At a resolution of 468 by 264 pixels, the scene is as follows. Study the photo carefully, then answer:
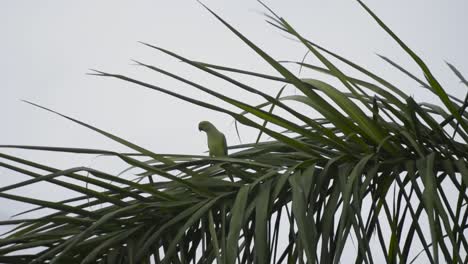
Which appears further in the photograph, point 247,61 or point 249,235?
point 247,61

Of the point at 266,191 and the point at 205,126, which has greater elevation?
the point at 205,126

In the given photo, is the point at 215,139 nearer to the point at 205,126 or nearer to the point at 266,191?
the point at 205,126

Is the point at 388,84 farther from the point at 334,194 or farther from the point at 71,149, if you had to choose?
the point at 71,149

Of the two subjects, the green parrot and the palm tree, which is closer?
the palm tree

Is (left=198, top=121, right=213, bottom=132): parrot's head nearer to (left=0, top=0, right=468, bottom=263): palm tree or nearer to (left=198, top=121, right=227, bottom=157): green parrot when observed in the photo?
(left=198, top=121, right=227, bottom=157): green parrot

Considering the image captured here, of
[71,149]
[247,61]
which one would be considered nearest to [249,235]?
[71,149]

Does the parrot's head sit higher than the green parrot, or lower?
higher

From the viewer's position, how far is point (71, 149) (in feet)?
2.10

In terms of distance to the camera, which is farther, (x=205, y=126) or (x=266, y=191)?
(x=205, y=126)

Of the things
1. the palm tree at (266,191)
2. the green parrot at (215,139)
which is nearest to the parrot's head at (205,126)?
the green parrot at (215,139)

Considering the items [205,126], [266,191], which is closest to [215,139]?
[205,126]

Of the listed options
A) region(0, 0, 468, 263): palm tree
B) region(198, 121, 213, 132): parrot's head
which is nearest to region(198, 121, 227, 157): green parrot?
region(198, 121, 213, 132): parrot's head

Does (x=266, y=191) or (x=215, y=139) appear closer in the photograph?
(x=266, y=191)

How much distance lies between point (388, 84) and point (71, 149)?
0.41m
